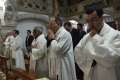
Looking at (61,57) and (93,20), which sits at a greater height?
(93,20)

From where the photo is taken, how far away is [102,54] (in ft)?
10.5

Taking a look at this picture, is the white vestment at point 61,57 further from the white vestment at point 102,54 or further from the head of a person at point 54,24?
the white vestment at point 102,54

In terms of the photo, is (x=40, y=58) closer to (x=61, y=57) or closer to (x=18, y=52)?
(x=61, y=57)

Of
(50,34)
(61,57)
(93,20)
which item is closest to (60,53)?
(61,57)

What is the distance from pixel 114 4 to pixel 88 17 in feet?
28.7

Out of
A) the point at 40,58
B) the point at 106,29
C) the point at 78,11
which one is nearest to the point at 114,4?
the point at 78,11

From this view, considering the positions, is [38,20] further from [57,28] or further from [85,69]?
[85,69]

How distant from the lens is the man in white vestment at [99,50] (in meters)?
3.20

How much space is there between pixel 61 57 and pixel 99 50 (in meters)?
2.21

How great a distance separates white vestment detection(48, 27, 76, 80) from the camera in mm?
5137

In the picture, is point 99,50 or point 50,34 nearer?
point 99,50

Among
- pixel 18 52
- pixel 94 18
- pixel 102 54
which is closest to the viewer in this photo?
pixel 102 54

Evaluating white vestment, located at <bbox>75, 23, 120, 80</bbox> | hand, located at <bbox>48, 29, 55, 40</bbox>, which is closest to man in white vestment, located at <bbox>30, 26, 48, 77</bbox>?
hand, located at <bbox>48, 29, 55, 40</bbox>

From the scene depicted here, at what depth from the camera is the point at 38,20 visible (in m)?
15.7
